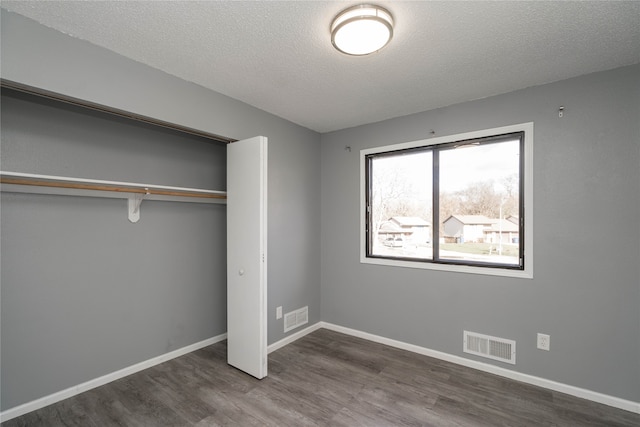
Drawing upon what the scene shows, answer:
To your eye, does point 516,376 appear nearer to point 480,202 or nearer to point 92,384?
point 480,202

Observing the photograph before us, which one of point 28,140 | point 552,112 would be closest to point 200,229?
point 28,140

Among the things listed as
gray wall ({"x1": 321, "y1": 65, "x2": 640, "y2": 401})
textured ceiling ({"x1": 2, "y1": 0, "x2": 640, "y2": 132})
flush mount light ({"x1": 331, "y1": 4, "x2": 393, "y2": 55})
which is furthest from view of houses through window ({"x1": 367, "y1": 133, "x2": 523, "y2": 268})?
flush mount light ({"x1": 331, "y1": 4, "x2": 393, "y2": 55})

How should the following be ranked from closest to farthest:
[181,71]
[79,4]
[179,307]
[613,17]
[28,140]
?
[79,4], [613,17], [28,140], [181,71], [179,307]

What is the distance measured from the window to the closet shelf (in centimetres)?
186

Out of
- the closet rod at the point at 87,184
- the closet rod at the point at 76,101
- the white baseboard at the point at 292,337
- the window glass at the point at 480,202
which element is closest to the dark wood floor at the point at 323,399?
the white baseboard at the point at 292,337

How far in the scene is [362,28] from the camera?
167cm

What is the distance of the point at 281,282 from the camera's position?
341 centimetres

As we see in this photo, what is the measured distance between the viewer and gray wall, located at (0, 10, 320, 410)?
6.71 feet

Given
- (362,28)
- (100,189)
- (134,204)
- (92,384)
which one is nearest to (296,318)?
(92,384)

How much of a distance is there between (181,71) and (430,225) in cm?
275

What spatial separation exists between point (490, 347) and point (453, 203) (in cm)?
140

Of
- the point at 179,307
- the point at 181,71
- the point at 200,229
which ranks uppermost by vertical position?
the point at 181,71

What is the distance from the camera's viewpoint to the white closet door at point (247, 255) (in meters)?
2.58

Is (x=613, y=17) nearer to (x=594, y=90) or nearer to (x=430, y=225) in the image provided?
(x=594, y=90)
